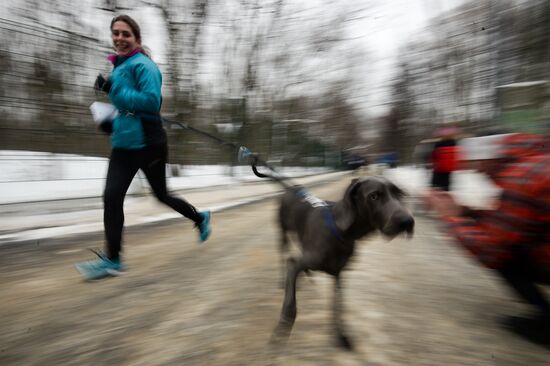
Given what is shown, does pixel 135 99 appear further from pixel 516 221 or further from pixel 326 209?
pixel 516 221

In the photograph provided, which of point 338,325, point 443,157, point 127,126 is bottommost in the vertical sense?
point 338,325

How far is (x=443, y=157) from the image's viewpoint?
7598mm

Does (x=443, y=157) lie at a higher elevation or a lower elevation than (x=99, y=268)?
higher

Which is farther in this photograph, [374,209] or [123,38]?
[123,38]

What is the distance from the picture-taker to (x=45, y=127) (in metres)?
8.30

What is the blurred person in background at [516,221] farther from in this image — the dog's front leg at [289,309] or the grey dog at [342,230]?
the dog's front leg at [289,309]

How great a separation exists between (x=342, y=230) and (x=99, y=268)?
2.29 meters

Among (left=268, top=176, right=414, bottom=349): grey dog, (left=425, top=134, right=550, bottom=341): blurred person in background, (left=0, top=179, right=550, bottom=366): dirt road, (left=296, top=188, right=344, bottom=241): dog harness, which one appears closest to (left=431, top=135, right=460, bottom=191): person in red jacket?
(left=0, top=179, right=550, bottom=366): dirt road

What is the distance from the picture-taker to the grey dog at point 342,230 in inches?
78.5

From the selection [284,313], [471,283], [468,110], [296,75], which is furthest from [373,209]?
[468,110]

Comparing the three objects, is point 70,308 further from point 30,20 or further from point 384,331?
point 30,20

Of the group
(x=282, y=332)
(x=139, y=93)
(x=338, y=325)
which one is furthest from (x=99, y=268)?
(x=338, y=325)

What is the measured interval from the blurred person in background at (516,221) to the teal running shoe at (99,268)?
282 centimetres

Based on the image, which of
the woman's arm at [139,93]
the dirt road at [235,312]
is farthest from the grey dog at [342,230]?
the woman's arm at [139,93]
